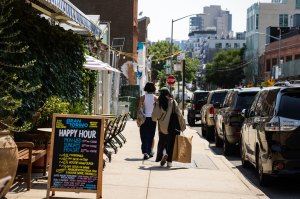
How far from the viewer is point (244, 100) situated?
16.9 meters

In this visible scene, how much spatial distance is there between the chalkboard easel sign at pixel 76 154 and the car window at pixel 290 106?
11.6 feet

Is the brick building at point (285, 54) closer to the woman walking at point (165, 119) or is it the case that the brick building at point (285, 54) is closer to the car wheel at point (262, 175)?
the woman walking at point (165, 119)

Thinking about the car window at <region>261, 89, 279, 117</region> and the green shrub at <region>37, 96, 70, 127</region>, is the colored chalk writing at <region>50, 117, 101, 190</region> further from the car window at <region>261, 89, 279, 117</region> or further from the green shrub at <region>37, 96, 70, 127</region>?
the car window at <region>261, 89, 279, 117</region>

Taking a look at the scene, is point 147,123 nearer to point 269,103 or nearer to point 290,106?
point 269,103

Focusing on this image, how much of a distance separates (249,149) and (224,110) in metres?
5.22

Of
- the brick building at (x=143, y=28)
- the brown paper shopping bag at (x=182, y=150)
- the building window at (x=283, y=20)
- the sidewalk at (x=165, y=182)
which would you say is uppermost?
the building window at (x=283, y=20)

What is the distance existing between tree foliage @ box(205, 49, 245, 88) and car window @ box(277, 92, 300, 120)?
3999 inches

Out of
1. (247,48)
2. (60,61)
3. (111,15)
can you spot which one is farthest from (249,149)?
(247,48)

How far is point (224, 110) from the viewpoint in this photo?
17.8m

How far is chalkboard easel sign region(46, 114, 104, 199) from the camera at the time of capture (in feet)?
27.3

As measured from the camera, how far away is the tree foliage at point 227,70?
111812 millimetres

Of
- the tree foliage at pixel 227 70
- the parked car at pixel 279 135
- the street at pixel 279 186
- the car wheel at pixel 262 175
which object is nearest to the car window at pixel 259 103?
the parked car at pixel 279 135

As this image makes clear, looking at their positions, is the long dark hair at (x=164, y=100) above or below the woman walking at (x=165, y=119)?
above

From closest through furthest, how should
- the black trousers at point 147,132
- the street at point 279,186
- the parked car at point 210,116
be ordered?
1. the street at point 279,186
2. the black trousers at point 147,132
3. the parked car at point 210,116
